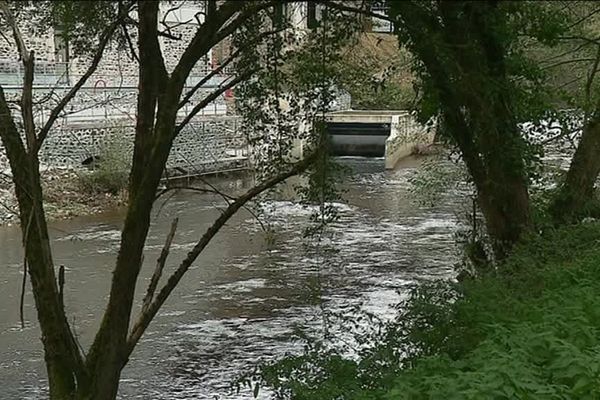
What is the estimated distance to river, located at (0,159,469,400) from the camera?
7.48m

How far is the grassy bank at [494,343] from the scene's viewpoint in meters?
2.62

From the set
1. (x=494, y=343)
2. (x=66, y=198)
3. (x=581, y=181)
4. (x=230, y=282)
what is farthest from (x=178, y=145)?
(x=494, y=343)

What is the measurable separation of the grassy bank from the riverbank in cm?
1012

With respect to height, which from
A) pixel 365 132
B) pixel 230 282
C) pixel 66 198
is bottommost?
pixel 230 282

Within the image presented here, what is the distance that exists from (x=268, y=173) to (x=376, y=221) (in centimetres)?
887

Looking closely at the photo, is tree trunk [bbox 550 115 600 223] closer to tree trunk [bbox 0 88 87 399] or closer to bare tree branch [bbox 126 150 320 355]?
bare tree branch [bbox 126 150 320 355]

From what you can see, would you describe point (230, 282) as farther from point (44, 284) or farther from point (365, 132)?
point (365, 132)

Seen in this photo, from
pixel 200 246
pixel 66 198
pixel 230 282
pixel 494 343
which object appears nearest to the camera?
pixel 494 343

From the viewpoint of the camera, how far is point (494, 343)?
323 cm

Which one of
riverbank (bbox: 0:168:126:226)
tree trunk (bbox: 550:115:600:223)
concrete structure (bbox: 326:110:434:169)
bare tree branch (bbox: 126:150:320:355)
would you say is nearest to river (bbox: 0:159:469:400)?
riverbank (bbox: 0:168:126:226)

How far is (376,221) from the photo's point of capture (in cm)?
1411

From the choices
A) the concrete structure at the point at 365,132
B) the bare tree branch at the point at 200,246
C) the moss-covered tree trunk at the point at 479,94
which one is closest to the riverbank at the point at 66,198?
the concrete structure at the point at 365,132

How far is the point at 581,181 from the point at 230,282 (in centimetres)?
471

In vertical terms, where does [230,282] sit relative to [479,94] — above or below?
below
